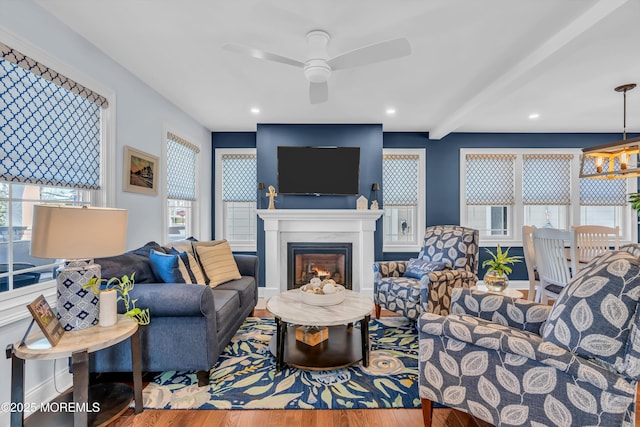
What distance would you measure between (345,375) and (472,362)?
3.46 ft

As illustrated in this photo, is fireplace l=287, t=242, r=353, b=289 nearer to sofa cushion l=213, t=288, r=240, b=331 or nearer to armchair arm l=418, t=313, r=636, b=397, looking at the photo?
sofa cushion l=213, t=288, r=240, b=331

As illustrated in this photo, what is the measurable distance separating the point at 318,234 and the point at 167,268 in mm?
2374

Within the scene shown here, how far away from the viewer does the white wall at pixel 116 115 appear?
70.4 inches

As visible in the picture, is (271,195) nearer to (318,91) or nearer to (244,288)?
(244,288)

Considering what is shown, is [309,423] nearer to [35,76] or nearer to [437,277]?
[437,277]

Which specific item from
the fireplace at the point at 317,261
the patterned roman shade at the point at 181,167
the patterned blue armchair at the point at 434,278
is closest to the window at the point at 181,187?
the patterned roman shade at the point at 181,167

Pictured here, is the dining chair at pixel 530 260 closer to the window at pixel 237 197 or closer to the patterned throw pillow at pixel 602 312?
the patterned throw pillow at pixel 602 312

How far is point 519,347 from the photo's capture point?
4.46ft

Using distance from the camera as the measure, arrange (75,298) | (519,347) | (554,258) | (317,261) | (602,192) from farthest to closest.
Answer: (602,192), (317,261), (554,258), (75,298), (519,347)

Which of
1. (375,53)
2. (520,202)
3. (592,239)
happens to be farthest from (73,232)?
(520,202)

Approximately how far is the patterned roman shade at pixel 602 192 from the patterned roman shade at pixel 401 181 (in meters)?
2.75

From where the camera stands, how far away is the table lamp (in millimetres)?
1484

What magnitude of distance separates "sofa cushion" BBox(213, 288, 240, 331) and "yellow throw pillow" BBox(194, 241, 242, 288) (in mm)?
202

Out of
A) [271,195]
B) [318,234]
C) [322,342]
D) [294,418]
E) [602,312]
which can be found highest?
[271,195]
